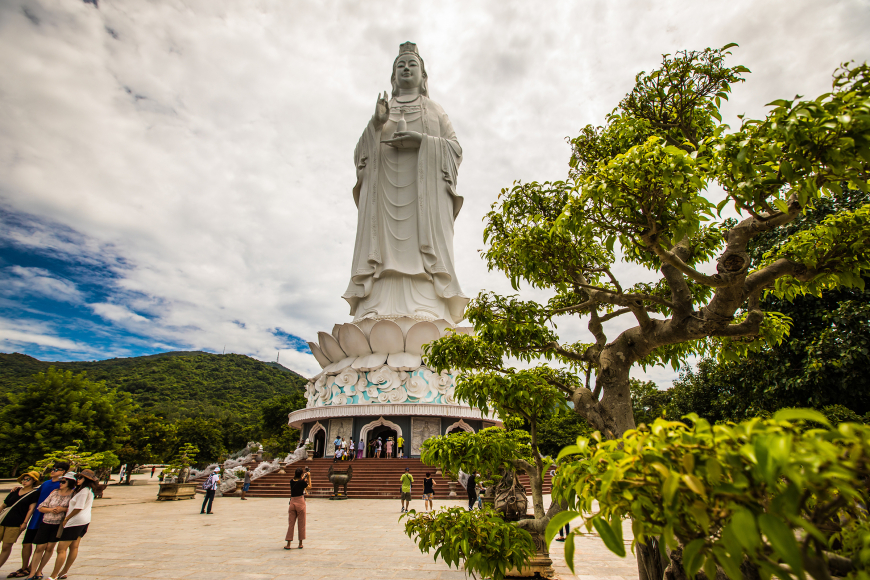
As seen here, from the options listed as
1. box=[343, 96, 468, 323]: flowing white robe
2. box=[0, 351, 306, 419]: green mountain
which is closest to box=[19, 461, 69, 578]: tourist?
box=[343, 96, 468, 323]: flowing white robe

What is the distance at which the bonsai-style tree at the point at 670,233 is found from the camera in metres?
2.02

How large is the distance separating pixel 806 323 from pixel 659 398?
9.88m

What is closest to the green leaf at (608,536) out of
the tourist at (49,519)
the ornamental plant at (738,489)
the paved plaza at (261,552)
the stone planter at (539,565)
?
the ornamental plant at (738,489)

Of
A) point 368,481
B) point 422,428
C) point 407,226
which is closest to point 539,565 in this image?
point 368,481

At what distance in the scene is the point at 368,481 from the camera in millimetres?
14266

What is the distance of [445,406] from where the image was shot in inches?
680

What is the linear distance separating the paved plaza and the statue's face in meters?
19.6

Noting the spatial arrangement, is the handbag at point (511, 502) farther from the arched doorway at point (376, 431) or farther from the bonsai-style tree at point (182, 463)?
the bonsai-style tree at point (182, 463)

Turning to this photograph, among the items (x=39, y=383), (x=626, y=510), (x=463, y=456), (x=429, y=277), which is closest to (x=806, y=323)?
(x=463, y=456)

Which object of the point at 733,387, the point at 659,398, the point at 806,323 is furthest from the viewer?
the point at 659,398

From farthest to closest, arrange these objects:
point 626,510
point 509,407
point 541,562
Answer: point 541,562 → point 509,407 → point 626,510

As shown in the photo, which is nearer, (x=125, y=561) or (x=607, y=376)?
(x=607, y=376)

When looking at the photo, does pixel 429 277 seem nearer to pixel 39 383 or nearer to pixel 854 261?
pixel 39 383

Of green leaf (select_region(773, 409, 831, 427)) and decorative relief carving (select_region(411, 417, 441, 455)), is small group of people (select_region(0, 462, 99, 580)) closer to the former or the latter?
green leaf (select_region(773, 409, 831, 427))
